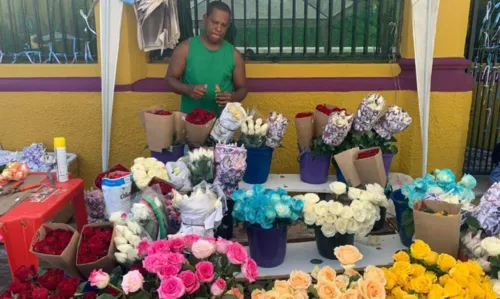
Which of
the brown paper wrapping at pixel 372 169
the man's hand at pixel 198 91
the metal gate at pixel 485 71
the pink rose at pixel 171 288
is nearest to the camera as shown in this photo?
the pink rose at pixel 171 288

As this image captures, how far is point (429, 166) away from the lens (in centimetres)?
388

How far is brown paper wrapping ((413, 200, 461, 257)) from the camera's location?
5.52 ft

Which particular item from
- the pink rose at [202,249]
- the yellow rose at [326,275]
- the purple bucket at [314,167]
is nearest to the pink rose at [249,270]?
the pink rose at [202,249]

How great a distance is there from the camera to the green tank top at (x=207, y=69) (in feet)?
10.1

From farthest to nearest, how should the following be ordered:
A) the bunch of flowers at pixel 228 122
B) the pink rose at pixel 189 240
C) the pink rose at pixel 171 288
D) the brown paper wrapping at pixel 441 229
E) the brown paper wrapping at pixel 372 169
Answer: the bunch of flowers at pixel 228 122 < the brown paper wrapping at pixel 372 169 < the brown paper wrapping at pixel 441 229 < the pink rose at pixel 189 240 < the pink rose at pixel 171 288

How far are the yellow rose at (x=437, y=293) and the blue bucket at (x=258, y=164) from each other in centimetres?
130

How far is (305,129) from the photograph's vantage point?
2.59 metres

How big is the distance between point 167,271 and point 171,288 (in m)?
0.06

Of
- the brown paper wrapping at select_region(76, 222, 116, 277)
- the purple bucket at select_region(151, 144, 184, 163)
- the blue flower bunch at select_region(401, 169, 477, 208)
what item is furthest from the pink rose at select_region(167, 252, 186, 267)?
the purple bucket at select_region(151, 144, 184, 163)

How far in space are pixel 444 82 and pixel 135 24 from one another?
259cm

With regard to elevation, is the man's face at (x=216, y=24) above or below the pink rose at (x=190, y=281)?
above

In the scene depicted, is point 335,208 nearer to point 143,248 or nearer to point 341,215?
point 341,215

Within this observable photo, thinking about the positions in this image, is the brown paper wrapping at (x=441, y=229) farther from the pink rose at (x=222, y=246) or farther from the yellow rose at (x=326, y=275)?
the pink rose at (x=222, y=246)

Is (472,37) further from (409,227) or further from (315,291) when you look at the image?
(315,291)
